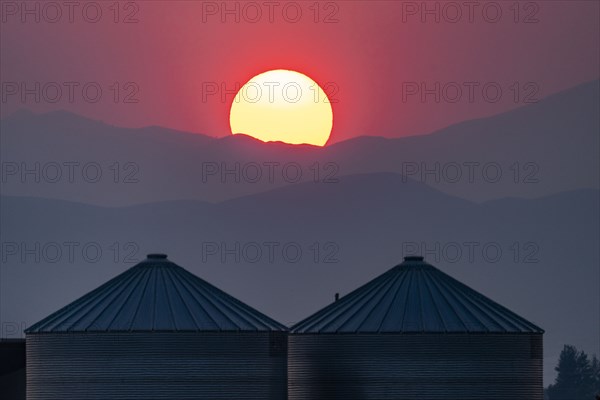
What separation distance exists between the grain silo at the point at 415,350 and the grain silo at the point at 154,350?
2184 mm

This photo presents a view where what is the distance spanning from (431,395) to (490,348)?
13.1ft

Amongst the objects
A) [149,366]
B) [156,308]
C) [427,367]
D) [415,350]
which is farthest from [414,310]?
[149,366]

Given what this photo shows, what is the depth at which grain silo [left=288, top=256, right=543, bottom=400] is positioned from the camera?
251ft

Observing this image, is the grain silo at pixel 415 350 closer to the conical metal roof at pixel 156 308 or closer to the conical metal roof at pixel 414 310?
the conical metal roof at pixel 414 310

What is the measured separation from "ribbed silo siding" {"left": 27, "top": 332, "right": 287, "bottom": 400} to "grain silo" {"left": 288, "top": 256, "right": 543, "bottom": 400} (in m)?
4.32

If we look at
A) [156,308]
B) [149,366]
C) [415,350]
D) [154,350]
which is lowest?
[149,366]

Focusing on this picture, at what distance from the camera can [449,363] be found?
7675cm

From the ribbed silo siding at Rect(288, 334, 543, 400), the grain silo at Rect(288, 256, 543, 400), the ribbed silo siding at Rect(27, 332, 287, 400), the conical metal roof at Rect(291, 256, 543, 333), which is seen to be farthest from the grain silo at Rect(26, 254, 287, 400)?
the conical metal roof at Rect(291, 256, 543, 333)

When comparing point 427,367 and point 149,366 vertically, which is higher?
point 427,367

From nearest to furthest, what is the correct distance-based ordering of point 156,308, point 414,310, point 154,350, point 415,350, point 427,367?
point 154,350 → point 427,367 → point 415,350 → point 156,308 → point 414,310

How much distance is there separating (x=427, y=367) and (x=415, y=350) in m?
1.06

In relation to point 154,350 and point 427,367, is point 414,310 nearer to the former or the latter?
point 427,367

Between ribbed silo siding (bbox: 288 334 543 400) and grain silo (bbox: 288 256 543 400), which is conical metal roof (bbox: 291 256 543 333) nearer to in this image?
grain silo (bbox: 288 256 543 400)

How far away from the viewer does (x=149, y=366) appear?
74312 millimetres
